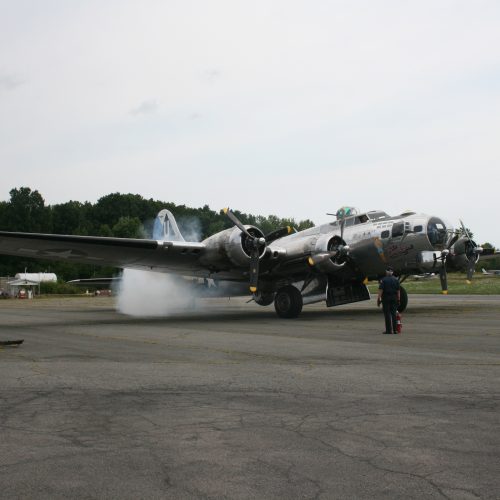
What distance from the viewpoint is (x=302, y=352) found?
43.1ft

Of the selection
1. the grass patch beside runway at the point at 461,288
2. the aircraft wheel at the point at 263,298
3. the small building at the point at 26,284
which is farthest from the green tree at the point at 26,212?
the aircraft wheel at the point at 263,298

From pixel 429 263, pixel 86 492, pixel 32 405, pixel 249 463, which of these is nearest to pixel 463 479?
pixel 249 463

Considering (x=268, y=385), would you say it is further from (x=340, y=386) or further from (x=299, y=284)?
(x=299, y=284)

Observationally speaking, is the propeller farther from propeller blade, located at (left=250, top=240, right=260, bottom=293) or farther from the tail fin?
the tail fin

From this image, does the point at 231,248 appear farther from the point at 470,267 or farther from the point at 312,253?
the point at 470,267

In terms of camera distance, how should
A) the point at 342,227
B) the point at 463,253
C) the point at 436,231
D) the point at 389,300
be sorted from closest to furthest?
the point at 389,300 < the point at 436,231 < the point at 342,227 < the point at 463,253

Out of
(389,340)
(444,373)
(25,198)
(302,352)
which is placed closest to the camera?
(444,373)

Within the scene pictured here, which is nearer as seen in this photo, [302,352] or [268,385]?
[268,385]

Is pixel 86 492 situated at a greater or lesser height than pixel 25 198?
lesser

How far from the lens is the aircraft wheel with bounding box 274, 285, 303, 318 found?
78.6 ft

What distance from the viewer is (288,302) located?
24.1 metres

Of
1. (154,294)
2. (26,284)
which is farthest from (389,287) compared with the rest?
(26,284)

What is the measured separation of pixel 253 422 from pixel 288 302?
57.5 feet

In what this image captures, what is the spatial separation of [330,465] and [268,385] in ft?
12.8
